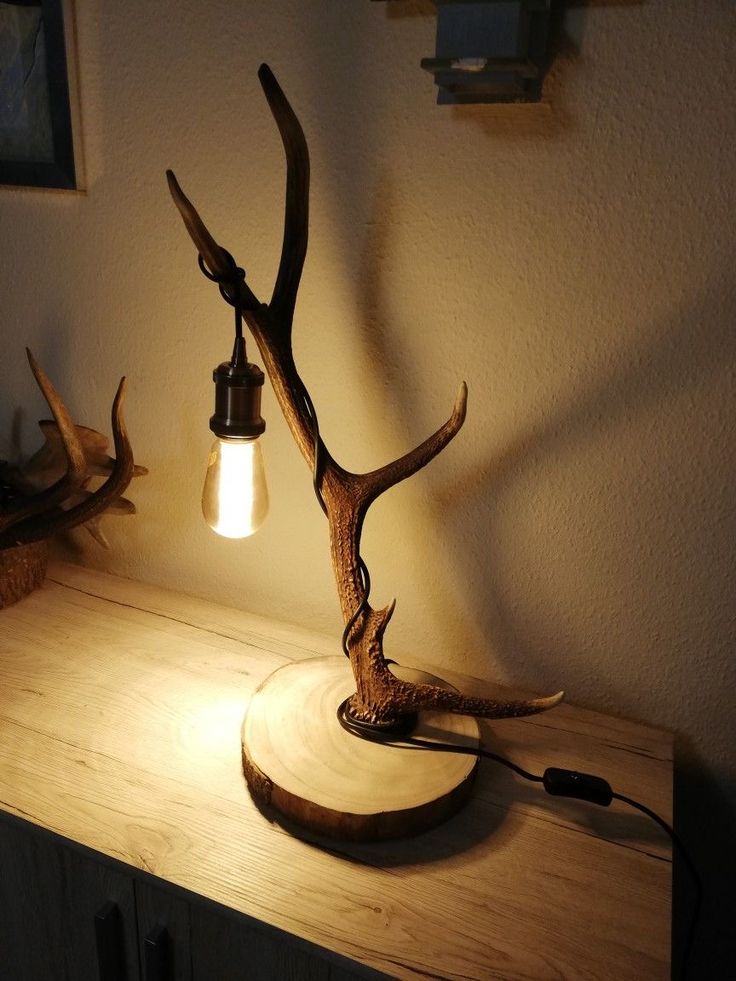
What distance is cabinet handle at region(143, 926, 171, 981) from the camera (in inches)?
30.4

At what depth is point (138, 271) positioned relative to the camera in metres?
1.11

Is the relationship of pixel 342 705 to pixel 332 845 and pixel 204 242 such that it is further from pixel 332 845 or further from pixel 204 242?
pixel 204 242

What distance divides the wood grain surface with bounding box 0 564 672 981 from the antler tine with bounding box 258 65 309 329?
1.71 feet

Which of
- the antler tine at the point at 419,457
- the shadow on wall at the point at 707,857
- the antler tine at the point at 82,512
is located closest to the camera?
the antler tine at the point at 419,457

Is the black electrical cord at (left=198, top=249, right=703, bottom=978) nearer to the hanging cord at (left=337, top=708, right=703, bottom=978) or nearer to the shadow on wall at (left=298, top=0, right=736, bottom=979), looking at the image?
the hanging cord at (left=337, top=708, right=703, bottom=978)

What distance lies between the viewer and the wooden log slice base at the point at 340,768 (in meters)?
0.78

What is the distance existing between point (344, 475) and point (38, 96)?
28.2 inches

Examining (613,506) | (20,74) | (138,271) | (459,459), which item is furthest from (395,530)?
(20,74)

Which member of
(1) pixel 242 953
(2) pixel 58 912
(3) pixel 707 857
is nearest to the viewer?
(1) pixel 242 953

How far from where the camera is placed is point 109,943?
811mm

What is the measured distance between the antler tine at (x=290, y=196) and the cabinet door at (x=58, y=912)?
2.02ft

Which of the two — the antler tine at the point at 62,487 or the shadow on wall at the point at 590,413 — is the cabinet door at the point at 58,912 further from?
the shadow on wall at the point at 590,413

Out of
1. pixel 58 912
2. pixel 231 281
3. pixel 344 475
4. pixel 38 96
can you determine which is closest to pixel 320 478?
pixel 344 475

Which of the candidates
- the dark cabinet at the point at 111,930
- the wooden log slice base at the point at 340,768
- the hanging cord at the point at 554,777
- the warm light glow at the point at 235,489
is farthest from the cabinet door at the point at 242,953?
the warm light glow at the point at 235,489
